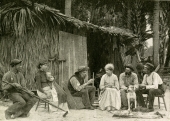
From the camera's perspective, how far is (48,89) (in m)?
7.27

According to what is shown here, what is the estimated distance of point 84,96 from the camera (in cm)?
758

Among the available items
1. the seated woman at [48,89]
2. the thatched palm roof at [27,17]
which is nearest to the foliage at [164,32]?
the thatched palm roof at [27,17]

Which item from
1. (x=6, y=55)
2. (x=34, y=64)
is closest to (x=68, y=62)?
(x=34, y=64)

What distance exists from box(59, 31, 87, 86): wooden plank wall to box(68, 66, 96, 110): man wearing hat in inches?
55.1

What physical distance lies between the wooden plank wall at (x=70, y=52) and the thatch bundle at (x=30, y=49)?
0.29 meters

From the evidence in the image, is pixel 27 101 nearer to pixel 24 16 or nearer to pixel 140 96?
pixel 24 16

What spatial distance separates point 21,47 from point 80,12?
8693 millimetres

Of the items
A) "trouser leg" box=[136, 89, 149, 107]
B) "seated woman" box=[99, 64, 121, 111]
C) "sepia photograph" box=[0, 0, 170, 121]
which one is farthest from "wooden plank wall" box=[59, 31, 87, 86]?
"trouser leg" box=[136, 89, 149, 107]

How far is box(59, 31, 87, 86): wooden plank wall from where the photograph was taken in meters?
9.12

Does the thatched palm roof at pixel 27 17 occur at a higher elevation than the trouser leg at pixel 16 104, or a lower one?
higher

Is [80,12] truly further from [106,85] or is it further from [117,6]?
[106,85]

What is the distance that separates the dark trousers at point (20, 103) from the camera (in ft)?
19.7

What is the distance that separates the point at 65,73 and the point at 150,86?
301 centimetres

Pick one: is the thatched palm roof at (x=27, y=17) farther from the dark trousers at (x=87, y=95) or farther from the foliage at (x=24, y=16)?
the dark trousers at (x=87, y=95)
